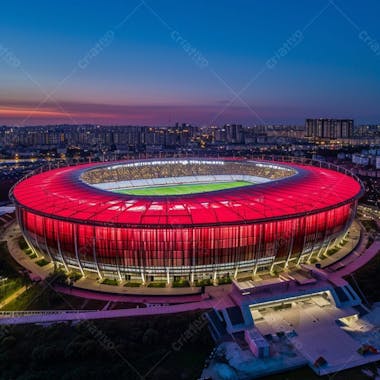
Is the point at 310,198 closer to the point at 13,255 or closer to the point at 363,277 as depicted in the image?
the point at 363,277

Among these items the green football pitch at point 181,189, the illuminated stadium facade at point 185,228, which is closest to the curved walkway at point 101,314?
the illuminated stadium facade at point 185,228

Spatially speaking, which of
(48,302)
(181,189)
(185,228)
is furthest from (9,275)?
(181,189)

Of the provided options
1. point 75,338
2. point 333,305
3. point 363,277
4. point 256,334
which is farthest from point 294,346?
point 75,338

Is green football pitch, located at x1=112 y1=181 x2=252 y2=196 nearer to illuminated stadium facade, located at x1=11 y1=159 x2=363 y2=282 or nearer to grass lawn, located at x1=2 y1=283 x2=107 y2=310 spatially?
illuminated stadium facade, located at x1=11 y1=159 x2=363 y2=282

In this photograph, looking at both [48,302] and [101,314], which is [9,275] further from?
[101,314]

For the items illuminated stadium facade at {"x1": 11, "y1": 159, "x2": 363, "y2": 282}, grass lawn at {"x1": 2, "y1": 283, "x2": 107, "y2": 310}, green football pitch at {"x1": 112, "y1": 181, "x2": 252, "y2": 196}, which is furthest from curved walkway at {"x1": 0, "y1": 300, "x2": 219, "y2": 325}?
green football pitch at {"x1": 112, "y1": 181, "x2": 252, "y2": 196}

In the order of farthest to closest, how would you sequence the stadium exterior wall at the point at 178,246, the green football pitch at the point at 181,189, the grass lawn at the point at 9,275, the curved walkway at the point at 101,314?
the green football pitch at the point at 181,189
the grass lawn at the point at 9,275
the stadium exterior wall at the point at 178,246
the curved walkway at the point at 101,314

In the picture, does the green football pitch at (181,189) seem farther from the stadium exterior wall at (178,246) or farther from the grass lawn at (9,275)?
the stadium exterior wall at (178,246)
